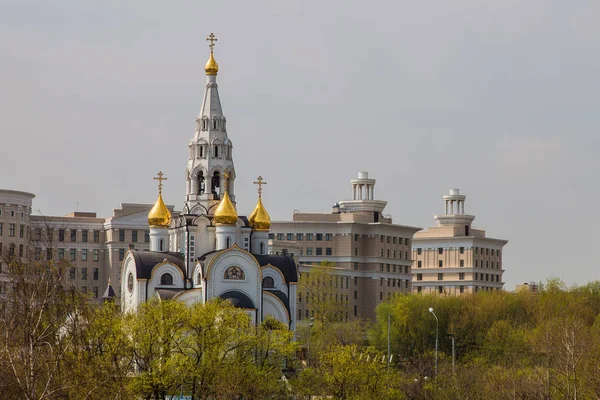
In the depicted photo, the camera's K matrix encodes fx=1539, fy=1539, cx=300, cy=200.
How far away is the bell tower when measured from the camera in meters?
103

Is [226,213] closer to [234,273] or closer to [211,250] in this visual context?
[211,250]

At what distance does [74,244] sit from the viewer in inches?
5497

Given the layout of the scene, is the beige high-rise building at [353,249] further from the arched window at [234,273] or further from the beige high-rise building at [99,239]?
the arched window at [234,273]

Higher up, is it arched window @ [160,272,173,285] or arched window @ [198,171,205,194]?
arched window @ [198,171,205,194]

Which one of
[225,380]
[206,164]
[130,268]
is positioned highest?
Answer: [206,164]

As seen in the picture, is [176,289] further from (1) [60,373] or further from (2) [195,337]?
(1) [60,373]

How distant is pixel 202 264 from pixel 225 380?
23983 mm

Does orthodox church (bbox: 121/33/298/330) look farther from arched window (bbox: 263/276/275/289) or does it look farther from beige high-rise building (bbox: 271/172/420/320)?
beige high-rise building (bbox: 271/172/420/320)

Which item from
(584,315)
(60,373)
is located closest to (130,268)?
(584,315)

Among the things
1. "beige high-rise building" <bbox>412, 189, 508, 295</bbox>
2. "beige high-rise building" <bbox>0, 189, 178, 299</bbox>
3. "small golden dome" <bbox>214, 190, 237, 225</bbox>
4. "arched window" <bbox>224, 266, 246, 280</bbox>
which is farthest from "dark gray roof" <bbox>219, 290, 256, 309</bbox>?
"beige high-rise building" <bbox>412, 189, 508, 295</bbox>

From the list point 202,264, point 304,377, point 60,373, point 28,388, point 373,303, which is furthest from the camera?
point 373,303

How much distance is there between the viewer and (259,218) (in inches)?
4092

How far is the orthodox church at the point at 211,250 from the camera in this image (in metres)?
98.4

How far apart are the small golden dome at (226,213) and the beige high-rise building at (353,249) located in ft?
167
